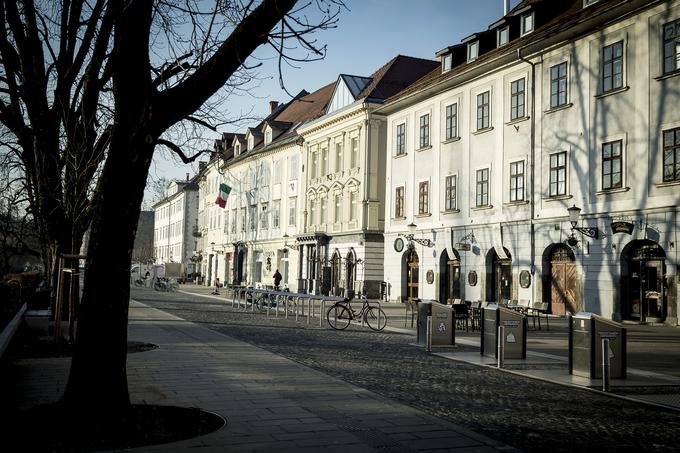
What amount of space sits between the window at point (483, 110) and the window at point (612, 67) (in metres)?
6.98

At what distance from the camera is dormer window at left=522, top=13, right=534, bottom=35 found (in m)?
31.1

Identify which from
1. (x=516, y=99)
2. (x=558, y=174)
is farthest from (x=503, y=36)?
(x=558, y=174)

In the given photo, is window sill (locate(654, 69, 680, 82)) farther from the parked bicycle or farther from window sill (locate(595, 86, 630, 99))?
the parked bicycle

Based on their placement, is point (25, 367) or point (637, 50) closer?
point (25, 367)

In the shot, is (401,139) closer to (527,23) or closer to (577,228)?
(527,23)

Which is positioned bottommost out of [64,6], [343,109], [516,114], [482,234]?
[482,234]

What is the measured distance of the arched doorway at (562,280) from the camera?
90.7ft

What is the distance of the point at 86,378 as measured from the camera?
682 cm

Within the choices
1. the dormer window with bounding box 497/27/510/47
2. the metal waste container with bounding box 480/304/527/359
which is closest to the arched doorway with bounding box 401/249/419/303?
the dormer window with bounding box 497/27/510/47

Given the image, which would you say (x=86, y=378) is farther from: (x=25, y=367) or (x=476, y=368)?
(x=476, y=368)

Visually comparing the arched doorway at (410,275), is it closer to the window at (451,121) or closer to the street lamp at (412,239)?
the street lamp at (412,239)

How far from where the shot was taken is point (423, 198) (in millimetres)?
37750

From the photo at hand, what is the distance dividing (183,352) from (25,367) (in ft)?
11.1

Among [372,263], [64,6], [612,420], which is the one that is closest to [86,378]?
[612,420]
